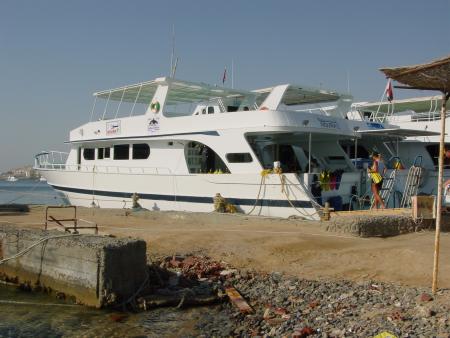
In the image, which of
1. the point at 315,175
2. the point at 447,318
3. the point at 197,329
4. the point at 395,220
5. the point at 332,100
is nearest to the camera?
the point at 447,318

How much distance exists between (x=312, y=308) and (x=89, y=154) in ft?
54.4

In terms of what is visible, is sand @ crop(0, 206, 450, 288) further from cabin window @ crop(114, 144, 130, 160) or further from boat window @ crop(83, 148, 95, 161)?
boat window @ crop(83, 148, 95, 161)

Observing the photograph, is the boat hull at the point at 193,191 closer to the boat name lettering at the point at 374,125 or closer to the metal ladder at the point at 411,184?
the metal ladder at the point at 411,184

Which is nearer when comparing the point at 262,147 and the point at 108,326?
the point at 108,326

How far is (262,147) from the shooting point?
58.7 ft

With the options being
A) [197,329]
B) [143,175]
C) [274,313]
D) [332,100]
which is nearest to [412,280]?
[274,313]

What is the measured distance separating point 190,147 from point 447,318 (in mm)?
12847

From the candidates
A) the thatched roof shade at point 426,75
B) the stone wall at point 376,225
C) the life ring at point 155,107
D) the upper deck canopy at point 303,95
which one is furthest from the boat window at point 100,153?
the thatched roof shade at point 426,75

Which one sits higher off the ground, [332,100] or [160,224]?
[332,100]

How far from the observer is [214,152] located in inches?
689

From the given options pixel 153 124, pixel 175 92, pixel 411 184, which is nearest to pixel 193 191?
pixel 153 124

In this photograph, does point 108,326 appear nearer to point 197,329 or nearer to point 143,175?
point 197,329

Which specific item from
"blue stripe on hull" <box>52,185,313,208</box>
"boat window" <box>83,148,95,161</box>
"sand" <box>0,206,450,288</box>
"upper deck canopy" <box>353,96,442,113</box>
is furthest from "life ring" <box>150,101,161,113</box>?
"upper deck canopy" <box>353,96,442,113</box>

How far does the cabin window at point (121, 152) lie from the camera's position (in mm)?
19312
